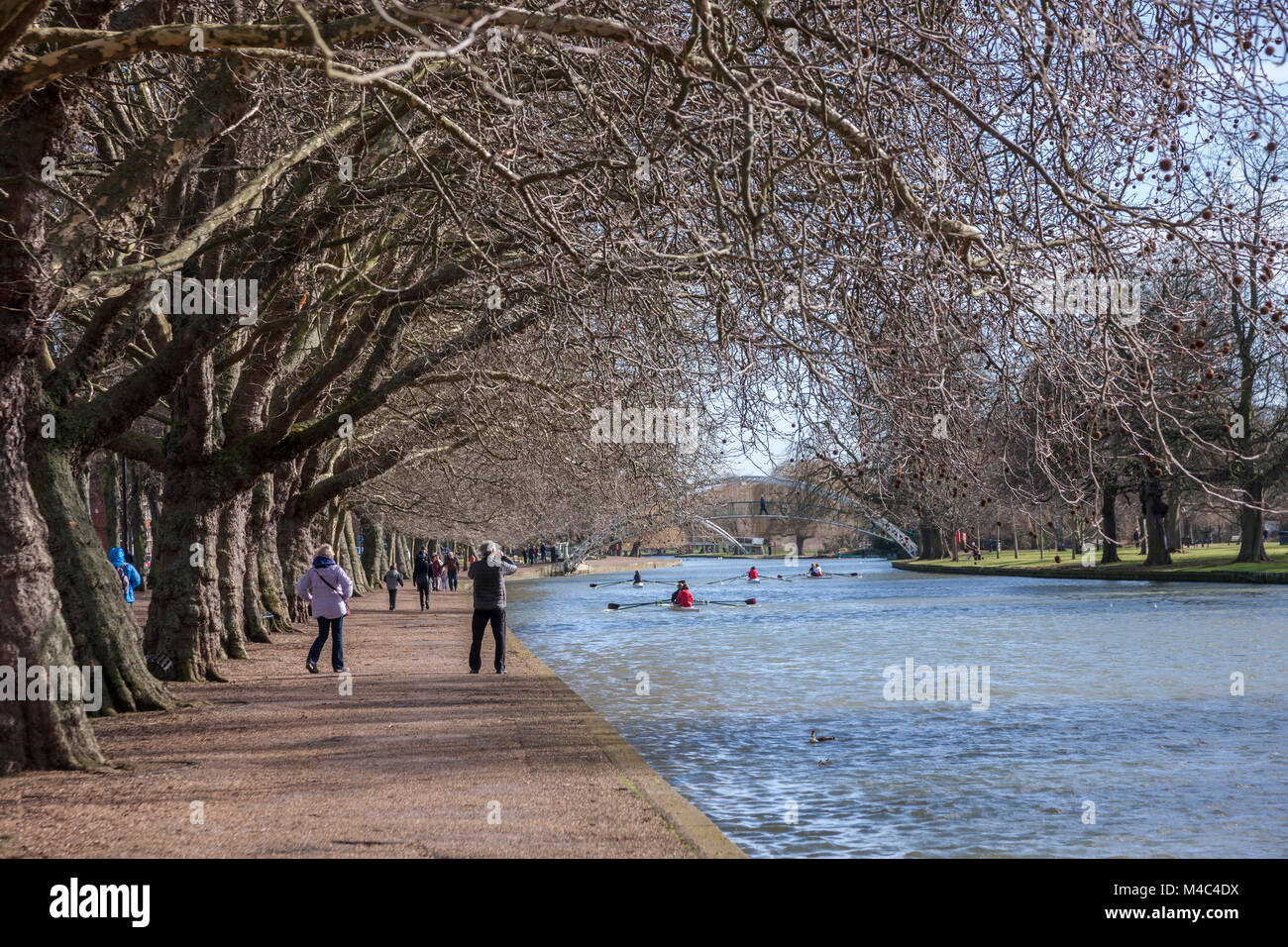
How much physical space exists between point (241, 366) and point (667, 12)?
1331cm

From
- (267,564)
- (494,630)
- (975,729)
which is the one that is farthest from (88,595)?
(267,564)

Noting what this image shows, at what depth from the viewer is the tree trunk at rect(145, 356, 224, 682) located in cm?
1741

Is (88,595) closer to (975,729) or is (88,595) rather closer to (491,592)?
(491,592)

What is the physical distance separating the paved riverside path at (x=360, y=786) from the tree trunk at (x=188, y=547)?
104cm

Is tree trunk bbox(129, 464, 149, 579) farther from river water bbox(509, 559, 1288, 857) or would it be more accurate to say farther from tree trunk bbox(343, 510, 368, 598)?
river water bbox(509, 559, 1288, 857)

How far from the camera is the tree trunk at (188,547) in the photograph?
57.1 ft

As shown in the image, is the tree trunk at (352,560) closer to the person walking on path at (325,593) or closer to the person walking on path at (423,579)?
the person walking on path at (423,579)

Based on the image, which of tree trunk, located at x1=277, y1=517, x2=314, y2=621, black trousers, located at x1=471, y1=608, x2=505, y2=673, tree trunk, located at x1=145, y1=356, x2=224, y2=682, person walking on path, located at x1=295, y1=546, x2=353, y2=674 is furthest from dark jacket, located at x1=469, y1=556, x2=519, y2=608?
tree trunk, located at x1=277, y1=517, x2=314, y2=621

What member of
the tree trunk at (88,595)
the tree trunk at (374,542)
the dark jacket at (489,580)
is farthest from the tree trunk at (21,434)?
the tree trunk at (374,542)

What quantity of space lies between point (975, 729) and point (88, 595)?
9801mm

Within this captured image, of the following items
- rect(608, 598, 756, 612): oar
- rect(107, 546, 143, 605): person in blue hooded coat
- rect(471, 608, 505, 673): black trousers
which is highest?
rect(107, 546, 143, 605): person in blue hooded coat

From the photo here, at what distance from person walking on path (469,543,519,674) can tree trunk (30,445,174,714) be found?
15.5 feet

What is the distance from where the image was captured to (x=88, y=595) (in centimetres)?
1344
